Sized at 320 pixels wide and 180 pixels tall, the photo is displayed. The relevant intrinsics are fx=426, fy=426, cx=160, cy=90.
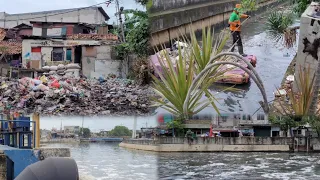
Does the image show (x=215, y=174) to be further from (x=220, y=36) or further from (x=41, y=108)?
(x=220, y=36)

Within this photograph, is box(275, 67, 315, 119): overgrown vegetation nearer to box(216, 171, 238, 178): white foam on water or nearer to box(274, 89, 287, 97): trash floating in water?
box(274, 89, 287, 97): trash floating in water

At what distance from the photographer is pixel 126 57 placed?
21.9ft

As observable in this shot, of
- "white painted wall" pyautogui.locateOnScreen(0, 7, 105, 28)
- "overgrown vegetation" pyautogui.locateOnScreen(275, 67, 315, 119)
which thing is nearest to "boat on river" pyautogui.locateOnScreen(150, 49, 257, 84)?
"overgrown vegetation" pyautogui.locateOnScreen(275, 67, 315, 119)

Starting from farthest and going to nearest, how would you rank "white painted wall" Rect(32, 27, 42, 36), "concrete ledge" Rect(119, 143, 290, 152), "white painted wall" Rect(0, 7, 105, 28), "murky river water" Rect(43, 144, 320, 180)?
"white painted wall" Rect(0, 7, 105, 28) < "white painted wall" Rect(32, 27, 42, 36) < "concrete ledge" Rect(119, 143, 290, 152) < "murky river water" Rect(43, 144, 320, 180)

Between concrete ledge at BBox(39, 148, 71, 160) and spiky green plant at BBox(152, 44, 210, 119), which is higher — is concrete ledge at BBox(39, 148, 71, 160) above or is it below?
below

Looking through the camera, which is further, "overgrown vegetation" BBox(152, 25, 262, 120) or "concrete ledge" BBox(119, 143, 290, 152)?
"concrete ledge" BBox(119, 143, 290, 152)

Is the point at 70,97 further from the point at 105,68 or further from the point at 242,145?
the point at 242,145

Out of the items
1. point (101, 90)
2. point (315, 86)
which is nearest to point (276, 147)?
point (101, 90)

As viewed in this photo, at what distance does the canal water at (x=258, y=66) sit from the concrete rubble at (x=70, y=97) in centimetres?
199

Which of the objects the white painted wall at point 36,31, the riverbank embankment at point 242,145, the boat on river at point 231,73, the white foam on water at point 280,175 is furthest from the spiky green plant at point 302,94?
the white painted wall at point 36,31

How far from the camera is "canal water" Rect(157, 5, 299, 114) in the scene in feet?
9.26

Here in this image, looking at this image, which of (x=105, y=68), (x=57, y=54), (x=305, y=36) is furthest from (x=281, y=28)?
(x=57, y=54)

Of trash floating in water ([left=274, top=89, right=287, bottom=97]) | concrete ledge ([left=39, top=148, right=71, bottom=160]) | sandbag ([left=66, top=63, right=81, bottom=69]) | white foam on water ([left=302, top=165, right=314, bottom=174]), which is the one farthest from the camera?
white foam on water ([left=302, top=165, right=314, bottom=174])

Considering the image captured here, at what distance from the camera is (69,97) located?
236 inches
